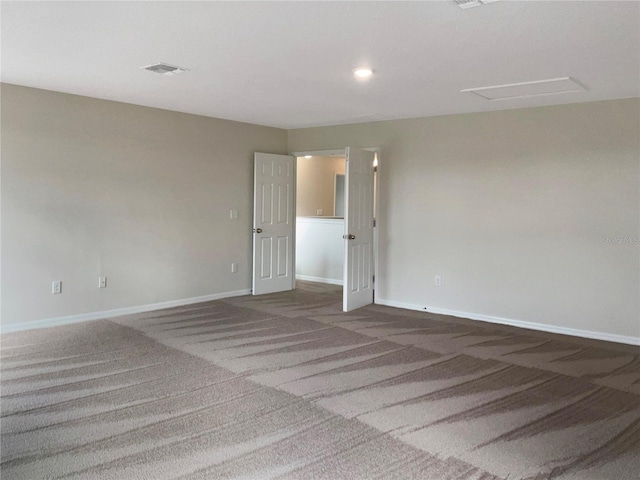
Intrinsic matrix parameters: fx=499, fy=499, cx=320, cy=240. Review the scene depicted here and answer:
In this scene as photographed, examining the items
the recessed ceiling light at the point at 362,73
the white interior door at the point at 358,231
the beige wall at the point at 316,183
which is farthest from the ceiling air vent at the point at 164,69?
the beige wall at the point at 316,183

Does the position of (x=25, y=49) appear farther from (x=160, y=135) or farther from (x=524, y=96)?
(x=524, y=96)

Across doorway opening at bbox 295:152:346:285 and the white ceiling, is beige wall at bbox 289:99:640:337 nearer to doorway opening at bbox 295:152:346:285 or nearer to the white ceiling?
the white ceiling

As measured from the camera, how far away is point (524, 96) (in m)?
4.76

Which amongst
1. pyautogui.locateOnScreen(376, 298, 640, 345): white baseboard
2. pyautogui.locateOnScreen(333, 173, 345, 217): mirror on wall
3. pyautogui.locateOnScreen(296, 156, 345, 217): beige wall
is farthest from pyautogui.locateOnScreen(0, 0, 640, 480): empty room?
pyautogui.locateOnScreen(333, 173, 345, 217): mirror on wall

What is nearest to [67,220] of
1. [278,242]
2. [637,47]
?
[278,242]

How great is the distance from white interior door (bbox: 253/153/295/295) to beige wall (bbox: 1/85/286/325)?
0.50ft

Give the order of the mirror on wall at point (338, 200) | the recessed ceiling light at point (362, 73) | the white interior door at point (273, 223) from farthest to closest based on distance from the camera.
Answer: the mirror on wall at point (338, 200), the white interior door at point (273, 223), the recessed ceiling light at point (362, 73)

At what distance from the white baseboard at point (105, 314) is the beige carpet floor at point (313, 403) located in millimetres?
140

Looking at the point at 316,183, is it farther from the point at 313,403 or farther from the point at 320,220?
the point at 313,403

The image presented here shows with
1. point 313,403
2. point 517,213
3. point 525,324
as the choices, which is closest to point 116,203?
point 313,403

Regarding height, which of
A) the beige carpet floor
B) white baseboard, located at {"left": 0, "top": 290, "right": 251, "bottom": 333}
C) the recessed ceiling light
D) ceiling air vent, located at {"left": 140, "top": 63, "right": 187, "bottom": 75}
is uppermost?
ceiling air vent, located at {"left": 140, "top": 63, "right": 187, "bottom": 75}

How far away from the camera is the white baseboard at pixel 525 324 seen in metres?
4.85

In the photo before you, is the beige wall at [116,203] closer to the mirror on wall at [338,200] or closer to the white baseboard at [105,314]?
the white baseboard at [105,314]

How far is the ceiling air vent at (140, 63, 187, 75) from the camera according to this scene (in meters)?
3.90
